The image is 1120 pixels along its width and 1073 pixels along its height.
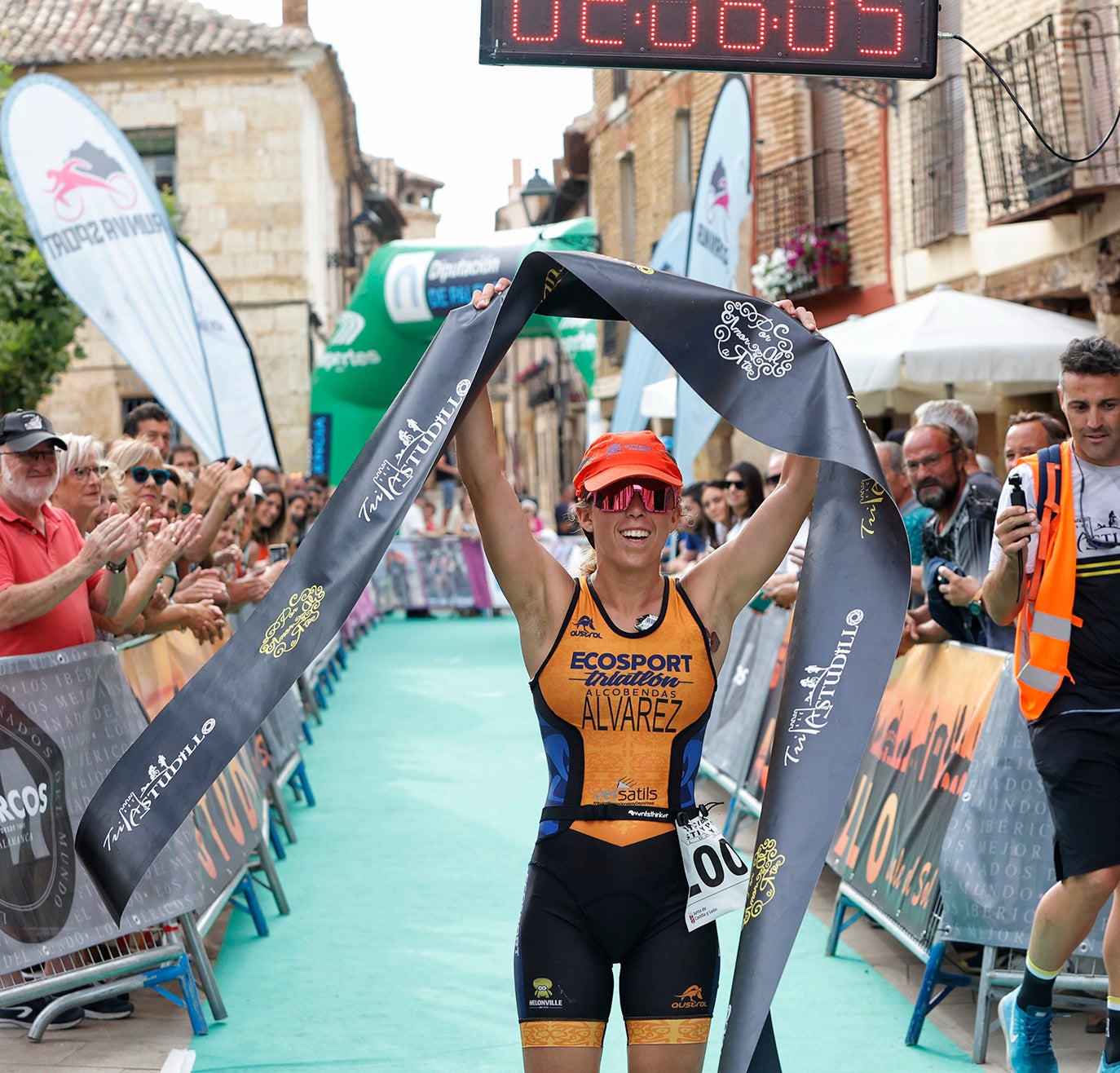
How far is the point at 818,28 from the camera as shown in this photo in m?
5.86

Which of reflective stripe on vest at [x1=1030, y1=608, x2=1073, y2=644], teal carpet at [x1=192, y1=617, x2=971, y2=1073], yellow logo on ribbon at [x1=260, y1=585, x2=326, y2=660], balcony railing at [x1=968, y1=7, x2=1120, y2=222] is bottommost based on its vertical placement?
teal carpet at [x1=192, y1=617, x2=971, y2=1073]

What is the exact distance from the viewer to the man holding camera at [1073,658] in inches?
170

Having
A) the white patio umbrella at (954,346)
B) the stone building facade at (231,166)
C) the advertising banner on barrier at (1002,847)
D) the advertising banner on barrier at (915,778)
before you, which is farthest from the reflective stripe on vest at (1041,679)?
the stone building facade at (231,166)

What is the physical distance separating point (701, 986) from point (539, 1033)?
36 cm

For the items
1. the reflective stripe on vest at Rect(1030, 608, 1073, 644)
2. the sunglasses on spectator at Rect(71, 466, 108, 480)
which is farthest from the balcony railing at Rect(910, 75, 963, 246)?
the reflective stripe on vest at Rect(1030, 608, 1073, 644)

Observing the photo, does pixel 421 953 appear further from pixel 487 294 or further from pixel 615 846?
pixel 487 294

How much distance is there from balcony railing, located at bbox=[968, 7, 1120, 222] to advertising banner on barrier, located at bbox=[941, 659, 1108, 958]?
7.71 m

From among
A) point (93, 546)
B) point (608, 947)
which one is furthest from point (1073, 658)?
point (93, 546)

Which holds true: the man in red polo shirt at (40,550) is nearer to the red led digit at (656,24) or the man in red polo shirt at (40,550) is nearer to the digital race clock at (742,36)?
the digital race clock at (742,36)

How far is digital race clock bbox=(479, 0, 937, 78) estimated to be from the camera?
18.9 ft

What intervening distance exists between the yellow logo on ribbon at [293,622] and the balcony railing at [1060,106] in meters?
9.80

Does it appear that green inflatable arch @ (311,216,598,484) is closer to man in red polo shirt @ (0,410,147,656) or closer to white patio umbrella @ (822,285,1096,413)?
white patio umbrella @ (822,285,1096,413)

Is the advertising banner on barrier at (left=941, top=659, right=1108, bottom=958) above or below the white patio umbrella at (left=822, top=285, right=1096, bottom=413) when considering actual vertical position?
below

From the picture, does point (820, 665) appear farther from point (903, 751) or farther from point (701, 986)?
point (903, 751)
